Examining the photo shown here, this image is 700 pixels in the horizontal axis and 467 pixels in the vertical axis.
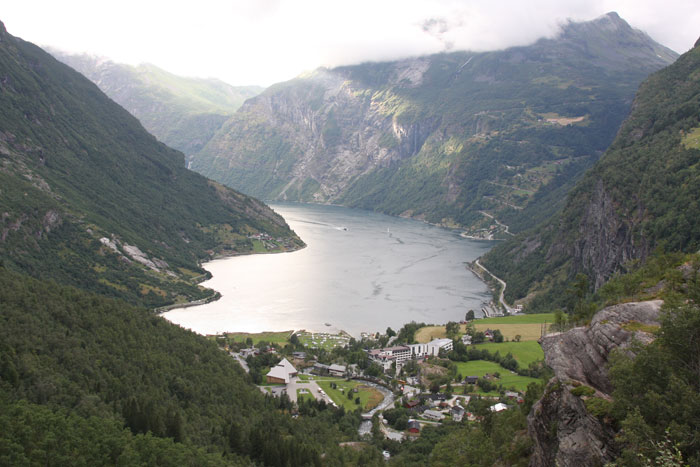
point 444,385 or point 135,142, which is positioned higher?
point 135,142

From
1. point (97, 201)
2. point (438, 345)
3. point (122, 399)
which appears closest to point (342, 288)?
point (438, 345)

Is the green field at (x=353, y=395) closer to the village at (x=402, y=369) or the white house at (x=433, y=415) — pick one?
the village at (x=402, y=369)

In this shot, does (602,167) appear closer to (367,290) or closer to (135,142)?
(367,290)

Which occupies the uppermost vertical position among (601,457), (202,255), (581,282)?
(581,282)

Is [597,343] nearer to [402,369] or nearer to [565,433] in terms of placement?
[565,433]

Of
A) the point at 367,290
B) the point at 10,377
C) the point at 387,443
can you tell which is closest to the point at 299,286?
the point at 367,290

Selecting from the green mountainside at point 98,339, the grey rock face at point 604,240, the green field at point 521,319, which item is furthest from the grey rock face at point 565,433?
the green field at point 521,319

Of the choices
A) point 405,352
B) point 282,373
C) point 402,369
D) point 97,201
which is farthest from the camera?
point 97,201
